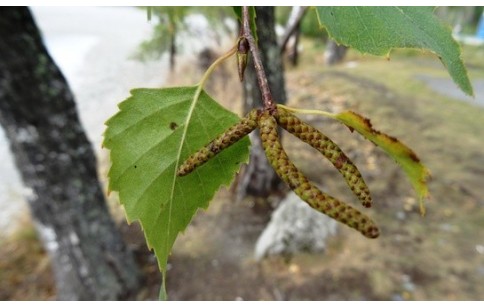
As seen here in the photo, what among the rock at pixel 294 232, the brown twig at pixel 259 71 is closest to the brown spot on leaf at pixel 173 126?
the brown twig at pixel 259 71

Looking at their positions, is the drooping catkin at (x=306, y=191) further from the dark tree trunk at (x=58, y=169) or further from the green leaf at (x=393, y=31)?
the dark tree trunk at (x=58, y=169)

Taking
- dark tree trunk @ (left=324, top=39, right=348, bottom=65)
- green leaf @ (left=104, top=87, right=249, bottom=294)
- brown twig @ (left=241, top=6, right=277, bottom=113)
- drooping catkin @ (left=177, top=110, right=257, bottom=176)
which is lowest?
dark tree trunk @ (left=324, top=39, right=348, bottom=65)

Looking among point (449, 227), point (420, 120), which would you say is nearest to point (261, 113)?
point (449, 227)

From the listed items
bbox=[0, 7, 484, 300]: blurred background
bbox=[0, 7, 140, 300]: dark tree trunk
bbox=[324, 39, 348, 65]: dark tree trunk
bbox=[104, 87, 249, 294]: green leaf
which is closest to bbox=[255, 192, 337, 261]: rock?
bbox=[0, 7, 484, 300]: blurred background

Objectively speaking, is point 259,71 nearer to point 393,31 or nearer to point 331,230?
point 393,31

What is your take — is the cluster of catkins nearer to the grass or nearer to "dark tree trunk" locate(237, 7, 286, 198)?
"dark tree trunk" locate(237, 7, 286, 198)

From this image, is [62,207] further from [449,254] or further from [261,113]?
[449,254]
